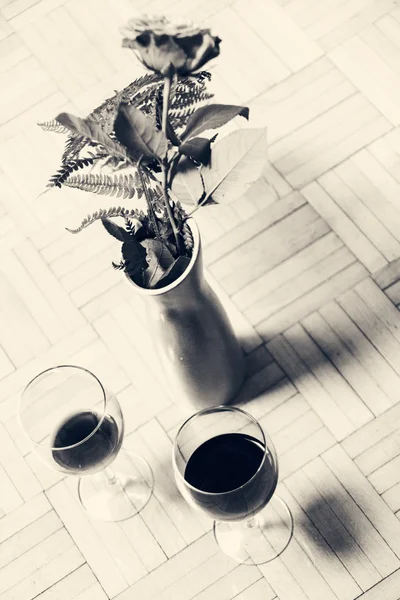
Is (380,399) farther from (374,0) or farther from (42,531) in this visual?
(374,0)

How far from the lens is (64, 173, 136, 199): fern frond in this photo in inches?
25.6

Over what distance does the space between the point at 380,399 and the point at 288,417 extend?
0.14 m

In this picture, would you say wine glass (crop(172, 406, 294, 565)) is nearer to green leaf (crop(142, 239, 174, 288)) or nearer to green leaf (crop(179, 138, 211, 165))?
green leaf (crop(142, 239, 174, 288))

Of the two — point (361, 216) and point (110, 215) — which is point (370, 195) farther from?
Result: point (110, 215)

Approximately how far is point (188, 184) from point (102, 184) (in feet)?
0.27

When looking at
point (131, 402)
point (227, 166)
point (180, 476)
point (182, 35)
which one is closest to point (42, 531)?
point (131, 402)

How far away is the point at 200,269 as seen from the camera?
78 centimetres

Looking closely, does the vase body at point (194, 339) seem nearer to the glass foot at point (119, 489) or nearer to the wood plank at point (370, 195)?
the glass foot at point (119, 489)

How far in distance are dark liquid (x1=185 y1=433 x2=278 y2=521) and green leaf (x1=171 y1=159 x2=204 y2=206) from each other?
11.2 inches

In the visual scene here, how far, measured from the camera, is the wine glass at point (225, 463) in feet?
2.36

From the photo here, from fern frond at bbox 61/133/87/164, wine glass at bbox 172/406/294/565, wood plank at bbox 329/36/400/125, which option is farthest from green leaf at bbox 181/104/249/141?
wood plank at bbox 329/36/400/125

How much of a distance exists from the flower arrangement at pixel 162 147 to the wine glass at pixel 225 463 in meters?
0.18

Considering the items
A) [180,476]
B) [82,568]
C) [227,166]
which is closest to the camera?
[227,166]

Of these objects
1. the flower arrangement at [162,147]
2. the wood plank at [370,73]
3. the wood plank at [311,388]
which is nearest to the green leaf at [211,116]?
the flower arrangement at [162,147]
